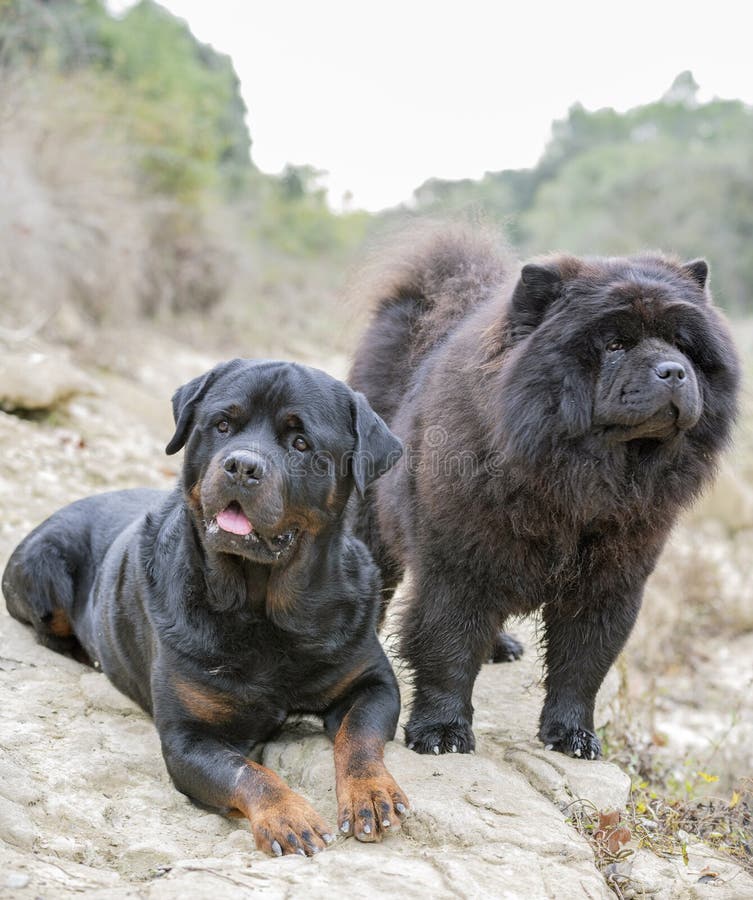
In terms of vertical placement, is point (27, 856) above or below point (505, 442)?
below

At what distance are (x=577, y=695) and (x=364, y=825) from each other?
152cm

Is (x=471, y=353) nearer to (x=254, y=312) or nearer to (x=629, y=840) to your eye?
(x=629, y=840)

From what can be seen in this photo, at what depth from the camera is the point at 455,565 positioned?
173 inches

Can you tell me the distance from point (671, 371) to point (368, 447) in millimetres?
1202

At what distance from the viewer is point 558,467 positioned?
4.12 m

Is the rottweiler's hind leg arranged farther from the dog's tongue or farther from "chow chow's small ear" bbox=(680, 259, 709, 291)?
"chow chow's small ear" bbox=(680, 259, 709, 291)

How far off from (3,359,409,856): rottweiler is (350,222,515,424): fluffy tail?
1309 mm

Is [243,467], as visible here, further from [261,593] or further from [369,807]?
[369,807]

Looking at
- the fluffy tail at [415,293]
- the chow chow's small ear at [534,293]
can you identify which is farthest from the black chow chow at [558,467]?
the fluffy tail at [415,293]

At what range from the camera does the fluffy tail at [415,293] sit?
5.40 meters

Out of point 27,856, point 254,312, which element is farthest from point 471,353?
point 254,312

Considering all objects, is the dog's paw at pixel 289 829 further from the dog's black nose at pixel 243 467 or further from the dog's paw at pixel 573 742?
the dog's paw at pixel 573 742

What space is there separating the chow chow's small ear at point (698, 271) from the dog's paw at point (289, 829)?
2711 mm

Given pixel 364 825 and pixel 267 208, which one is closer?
pixel 364 825
